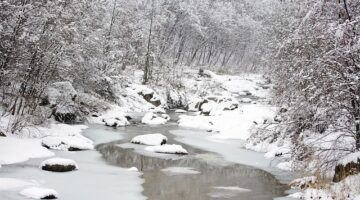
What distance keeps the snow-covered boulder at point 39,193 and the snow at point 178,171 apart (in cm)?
432

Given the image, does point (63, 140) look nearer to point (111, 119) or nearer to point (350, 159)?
point (111, 119)

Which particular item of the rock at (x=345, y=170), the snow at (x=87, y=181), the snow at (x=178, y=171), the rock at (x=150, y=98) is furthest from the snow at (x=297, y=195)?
the rock at (x=150, y=98)

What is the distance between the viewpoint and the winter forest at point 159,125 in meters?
10.3

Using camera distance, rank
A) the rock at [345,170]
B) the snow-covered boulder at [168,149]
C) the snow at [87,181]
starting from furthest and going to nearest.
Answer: the snow-covered boulder at [168,149] < the rock at [345,170] < the snow at [87,181]

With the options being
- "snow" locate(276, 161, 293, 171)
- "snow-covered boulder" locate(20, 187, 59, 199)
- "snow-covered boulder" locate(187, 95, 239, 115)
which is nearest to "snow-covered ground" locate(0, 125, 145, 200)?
"snow-covered boulder" locate(20, 187, 59, 199)

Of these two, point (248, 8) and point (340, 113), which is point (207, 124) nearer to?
point (340, 113)

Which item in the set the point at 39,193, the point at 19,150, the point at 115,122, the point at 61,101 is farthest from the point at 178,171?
the point at 115,122

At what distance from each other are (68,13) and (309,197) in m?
11.5

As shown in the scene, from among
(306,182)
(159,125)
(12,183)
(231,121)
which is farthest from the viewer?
(231,121)

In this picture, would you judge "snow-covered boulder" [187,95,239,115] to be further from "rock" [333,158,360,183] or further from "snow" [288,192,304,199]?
"rock" [333,158,360,183]

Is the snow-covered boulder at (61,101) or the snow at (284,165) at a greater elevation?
the snow-covered boulder at (61,101)

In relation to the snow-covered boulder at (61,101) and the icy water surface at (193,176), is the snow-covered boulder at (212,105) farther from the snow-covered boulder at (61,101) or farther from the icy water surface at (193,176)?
the icy water surface at (193,176)

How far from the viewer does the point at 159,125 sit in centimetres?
2519

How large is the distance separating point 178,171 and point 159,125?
11.7 m
